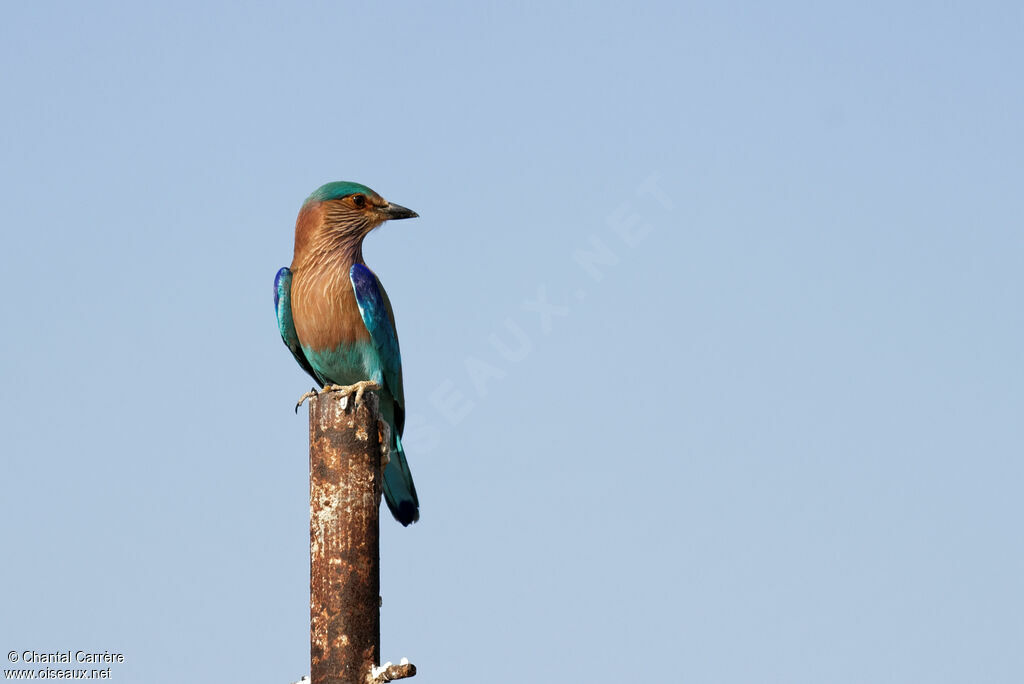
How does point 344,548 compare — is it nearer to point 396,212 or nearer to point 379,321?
point 379,321

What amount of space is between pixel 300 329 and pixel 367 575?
270cm

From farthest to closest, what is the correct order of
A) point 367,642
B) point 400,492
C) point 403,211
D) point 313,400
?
point 403,211, point 400,492, point 313,400, point 367,642

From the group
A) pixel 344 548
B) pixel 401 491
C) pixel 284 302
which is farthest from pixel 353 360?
pixel 344 548

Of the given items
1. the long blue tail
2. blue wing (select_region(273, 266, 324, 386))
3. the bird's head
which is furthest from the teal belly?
the bird's head

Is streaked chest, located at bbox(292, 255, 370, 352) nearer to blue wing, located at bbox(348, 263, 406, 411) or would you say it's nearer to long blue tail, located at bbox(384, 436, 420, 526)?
blue wing, located at bbox(348, 263, 406, 411)

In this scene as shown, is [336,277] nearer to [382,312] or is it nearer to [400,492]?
[382,312]

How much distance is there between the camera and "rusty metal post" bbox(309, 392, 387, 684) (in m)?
6.43

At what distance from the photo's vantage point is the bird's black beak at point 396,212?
8.88 m

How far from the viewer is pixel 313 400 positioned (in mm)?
6973

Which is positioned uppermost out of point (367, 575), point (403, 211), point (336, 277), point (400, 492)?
point (403, 211)

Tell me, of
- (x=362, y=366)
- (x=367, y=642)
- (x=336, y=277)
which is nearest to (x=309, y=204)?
(x=336, y=277)

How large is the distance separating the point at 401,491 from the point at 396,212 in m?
2.14

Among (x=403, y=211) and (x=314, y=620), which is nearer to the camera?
(x=314, y=620)

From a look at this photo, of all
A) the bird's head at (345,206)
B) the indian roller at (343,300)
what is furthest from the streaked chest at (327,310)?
the bird's head at (345,206)
